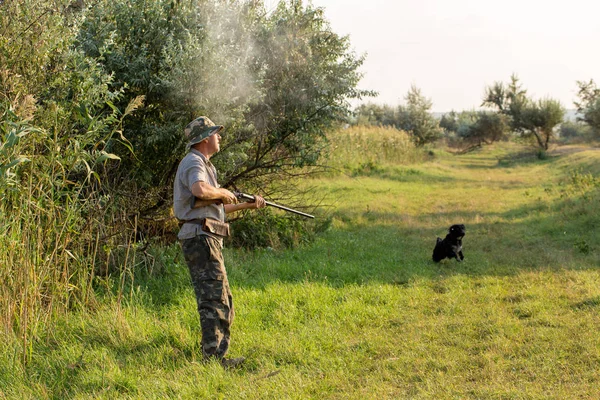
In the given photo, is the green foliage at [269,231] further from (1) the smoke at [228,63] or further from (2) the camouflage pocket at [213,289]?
(2) the camouflage pocket at [213,289]

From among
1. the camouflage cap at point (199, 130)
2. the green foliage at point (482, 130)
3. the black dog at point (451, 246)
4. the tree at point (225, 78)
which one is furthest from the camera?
the green foliage at point (482, 130)

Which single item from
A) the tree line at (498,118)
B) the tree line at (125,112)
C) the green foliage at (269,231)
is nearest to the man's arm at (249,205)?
the tree line at (125,112)

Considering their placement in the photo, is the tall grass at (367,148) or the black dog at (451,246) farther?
the tall grass at (367,148)

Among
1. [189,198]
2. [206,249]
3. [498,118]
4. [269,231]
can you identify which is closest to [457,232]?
[269,231]

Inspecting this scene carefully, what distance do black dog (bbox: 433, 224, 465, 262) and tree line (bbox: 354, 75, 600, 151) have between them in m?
23.4

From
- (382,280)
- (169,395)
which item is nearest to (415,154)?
(382,280)

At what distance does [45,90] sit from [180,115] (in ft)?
6.61

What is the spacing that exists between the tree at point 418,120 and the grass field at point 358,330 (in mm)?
29339

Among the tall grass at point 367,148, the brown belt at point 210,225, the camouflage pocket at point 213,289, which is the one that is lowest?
the camouflage pocket at point 213,289

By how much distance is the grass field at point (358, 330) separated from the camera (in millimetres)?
4406

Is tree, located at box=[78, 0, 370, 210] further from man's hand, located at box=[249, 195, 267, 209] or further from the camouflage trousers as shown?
the camouflage trousers

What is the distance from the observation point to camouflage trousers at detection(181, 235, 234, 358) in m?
4.77

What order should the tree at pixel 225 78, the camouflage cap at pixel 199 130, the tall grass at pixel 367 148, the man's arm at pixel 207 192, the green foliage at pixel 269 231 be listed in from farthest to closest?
the tall grass at pixel 367 148, the green foliage at pixel 269 231, the tree at pixel 225 78, the camouflage cap at pixel 199 130, the man's arm at pixel 207 192

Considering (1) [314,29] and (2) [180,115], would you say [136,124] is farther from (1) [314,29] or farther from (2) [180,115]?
(1) [314,29]
